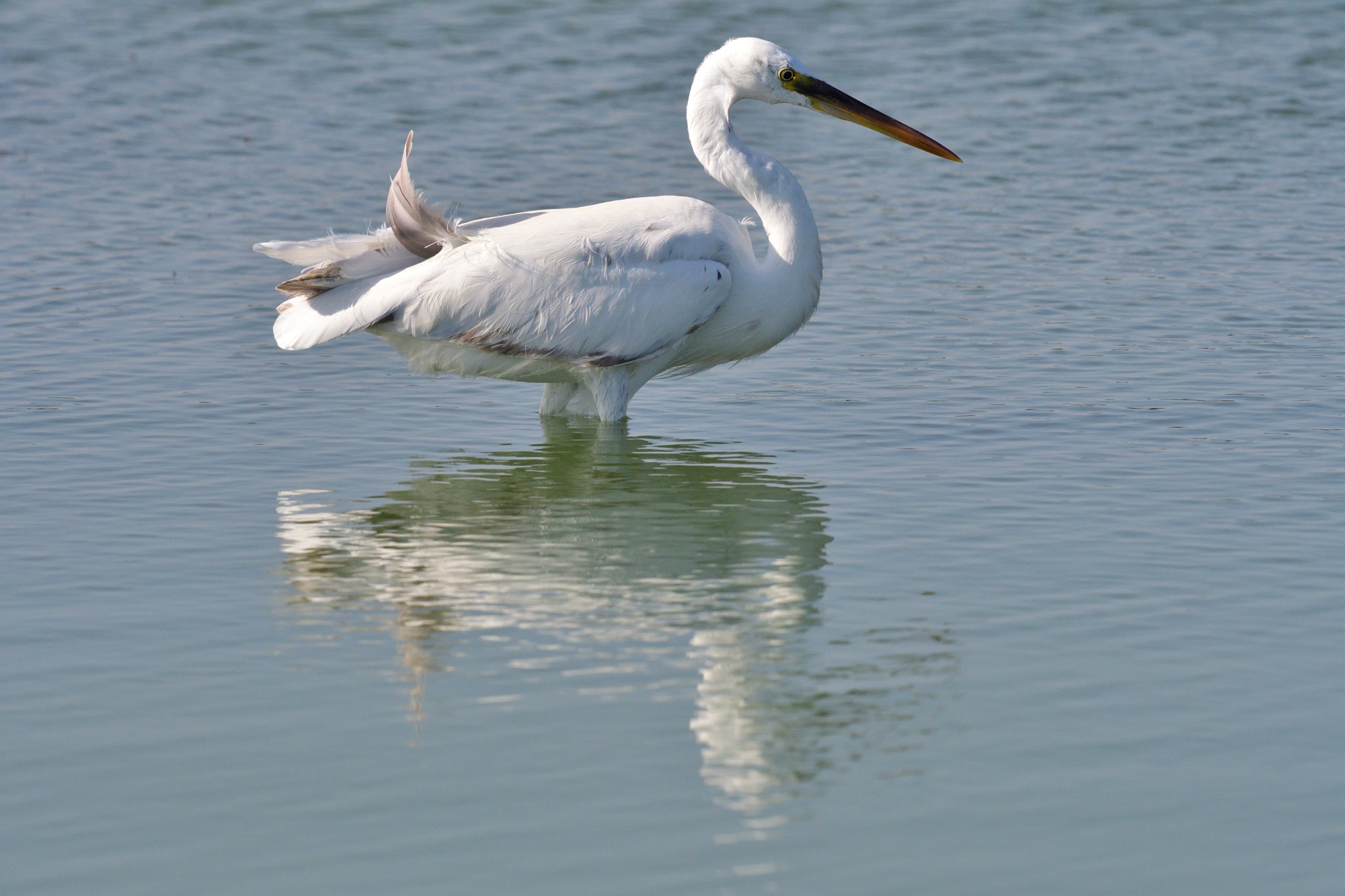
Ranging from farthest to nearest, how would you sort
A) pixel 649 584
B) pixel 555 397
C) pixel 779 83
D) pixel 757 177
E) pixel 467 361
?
pixel 555 397, pixel 779 83, pixel 757 177, pixel 467 361, pixel 649 584

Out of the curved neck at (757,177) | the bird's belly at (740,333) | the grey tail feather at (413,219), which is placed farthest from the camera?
the curved neck at (757,177)

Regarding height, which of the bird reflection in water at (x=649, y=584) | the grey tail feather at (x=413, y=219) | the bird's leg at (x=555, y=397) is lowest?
the bird reflection in water at (x=649, y=584)

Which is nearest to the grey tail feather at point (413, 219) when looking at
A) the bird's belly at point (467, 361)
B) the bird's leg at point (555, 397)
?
the bird's belly at point (467, 361)

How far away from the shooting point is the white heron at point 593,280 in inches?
308

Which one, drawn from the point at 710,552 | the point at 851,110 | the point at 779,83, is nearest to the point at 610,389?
the point at 779,83

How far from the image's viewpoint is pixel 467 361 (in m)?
8.12

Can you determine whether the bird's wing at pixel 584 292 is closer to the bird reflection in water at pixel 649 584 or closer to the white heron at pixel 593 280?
the white heron at pixel 593 280

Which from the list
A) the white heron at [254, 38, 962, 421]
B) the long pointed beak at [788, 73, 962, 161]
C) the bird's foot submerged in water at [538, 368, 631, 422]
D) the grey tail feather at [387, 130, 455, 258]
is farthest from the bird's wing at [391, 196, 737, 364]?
the long pointed beak at [788, 73, 962, 161]

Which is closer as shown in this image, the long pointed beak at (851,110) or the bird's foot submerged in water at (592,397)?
the bird's foot submerged in water at (592,397)

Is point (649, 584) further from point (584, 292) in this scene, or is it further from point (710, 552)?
point (584, 292)

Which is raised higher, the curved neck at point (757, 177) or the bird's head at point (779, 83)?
the bird's head at point (779, 83)

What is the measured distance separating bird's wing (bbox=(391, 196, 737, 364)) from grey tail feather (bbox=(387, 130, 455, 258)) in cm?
15

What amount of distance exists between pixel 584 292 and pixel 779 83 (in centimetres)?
150

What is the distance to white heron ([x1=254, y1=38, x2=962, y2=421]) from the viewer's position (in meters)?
7.81
